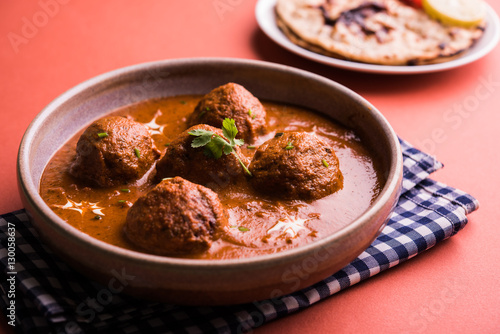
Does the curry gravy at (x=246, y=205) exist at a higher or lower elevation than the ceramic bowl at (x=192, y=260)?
lower

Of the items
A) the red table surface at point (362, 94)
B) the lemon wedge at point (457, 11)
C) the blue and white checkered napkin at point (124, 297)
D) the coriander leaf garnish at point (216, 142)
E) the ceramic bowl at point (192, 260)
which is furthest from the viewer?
the lemon wedge at point (457, 11)

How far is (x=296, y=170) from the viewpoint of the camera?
341cm

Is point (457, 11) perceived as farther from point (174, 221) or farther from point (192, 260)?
point (192, 260)

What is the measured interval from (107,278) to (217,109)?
158 centimetres

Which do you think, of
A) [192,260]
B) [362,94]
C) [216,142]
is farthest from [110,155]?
[362,94]

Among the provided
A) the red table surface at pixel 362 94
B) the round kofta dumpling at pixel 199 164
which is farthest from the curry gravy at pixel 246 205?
the red table surface at pixel 362 94

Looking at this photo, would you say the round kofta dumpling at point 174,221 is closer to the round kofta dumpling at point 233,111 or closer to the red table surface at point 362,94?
the red table surface at point 362,94

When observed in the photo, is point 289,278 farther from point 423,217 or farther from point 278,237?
point 423,217

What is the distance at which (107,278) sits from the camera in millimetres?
2770

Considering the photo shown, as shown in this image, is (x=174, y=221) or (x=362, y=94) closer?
(x=174, y=221)

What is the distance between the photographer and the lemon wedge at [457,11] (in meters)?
6.29

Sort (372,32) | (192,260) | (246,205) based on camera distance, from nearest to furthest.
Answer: (192,260) → (246,205) → (372,32)

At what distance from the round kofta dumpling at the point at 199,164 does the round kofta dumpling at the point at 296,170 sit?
0.17m

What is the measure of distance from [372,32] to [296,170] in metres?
3.32
